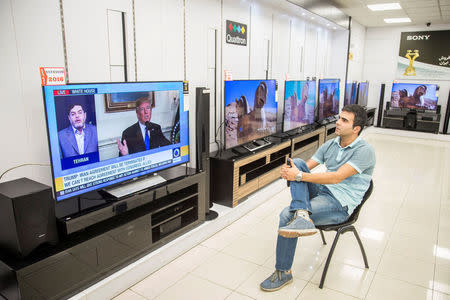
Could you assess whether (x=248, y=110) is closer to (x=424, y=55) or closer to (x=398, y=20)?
(x=398, y=20)

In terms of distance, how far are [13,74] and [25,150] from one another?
479mm

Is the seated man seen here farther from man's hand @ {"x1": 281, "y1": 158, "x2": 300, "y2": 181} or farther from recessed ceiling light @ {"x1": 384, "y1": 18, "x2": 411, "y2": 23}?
recessed ceiling light @ {"x1": 384, "y1": 18, "x2": 411, "y2": 23}

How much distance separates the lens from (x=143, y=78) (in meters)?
2.80

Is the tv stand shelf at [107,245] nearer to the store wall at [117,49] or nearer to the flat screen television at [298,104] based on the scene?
the store wall at [117,49]

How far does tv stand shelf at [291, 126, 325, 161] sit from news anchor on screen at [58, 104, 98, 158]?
312 cm

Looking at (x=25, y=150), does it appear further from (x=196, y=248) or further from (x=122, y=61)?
(x=196, y=248)

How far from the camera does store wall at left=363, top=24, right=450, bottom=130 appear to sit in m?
8.83

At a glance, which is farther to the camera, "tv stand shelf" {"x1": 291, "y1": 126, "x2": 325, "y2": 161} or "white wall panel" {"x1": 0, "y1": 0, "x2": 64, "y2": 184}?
"tv stand shelf" {"x1": 291, "y1": 126, "x2": 325, "y2": 161}

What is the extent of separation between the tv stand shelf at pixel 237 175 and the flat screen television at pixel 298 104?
1.02 metres

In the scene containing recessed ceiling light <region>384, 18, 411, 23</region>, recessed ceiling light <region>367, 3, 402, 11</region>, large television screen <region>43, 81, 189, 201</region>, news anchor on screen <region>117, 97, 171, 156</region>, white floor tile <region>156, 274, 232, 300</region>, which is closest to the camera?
large television screen <region>43, 81, 189, 201</region>

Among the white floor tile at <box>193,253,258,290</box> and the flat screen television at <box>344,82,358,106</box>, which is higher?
the flat screen television at <box>344,82,358,106</box>

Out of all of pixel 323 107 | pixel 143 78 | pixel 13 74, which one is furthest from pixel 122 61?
pixel 323 107

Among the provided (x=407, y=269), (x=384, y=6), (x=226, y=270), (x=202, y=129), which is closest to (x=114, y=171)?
(x=202, y=129)

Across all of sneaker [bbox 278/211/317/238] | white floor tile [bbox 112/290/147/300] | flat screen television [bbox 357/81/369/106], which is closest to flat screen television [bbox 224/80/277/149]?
sneaker [bbox 278/211/317/238]
